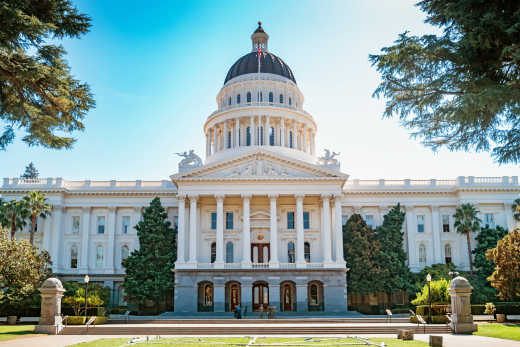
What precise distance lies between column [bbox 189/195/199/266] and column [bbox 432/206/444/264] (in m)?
28.2

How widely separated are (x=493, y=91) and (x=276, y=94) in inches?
2396

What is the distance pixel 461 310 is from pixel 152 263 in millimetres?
32513

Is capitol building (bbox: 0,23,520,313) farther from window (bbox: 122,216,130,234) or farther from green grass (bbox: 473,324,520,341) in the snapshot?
green grass (bbox: 473,324,520,341)

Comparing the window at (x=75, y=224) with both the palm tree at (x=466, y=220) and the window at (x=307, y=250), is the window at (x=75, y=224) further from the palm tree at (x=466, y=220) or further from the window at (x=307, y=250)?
the palm tree at (x=466, y=220)

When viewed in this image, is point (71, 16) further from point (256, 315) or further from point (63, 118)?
point (256, 315)

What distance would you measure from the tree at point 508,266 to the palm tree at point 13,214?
45.7 metres

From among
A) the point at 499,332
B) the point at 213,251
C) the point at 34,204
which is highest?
the point at 34,204

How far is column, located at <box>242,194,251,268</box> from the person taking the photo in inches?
2188

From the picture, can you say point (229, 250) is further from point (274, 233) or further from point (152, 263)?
point (152, 263)

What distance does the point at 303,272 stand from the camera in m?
54.9

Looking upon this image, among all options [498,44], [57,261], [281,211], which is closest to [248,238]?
[281,211]

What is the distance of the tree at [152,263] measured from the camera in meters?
54.4

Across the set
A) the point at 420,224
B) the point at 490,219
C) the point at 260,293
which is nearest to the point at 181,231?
the point at 260,293

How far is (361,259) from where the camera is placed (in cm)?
5588
